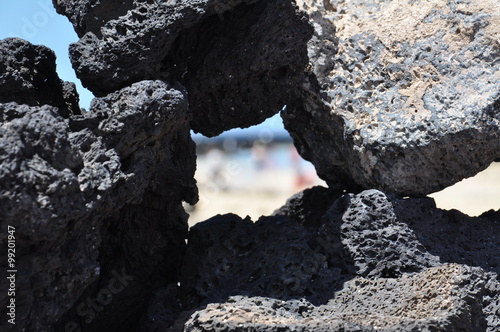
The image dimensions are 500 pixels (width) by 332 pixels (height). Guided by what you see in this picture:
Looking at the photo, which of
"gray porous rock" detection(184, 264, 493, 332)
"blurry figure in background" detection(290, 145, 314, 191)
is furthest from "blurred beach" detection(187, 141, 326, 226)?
"gray porous rock" detection(184, 264, 493, 332)

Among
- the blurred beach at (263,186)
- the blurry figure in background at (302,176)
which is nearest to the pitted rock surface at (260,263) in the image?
the blurred beach at (263,186)

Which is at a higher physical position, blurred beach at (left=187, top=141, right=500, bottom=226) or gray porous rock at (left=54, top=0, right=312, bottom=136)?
blurred beach at (left=187, top=141, right=500, bottom=226)

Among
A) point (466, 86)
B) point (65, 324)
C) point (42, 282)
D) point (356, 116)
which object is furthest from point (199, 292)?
point (466, 86)

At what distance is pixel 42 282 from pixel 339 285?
1377mm

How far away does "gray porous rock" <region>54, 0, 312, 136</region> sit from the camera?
11.1 ft

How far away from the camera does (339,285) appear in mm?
3535

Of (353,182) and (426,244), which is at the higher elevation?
(353,182)

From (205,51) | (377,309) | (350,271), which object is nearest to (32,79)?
(205,51)

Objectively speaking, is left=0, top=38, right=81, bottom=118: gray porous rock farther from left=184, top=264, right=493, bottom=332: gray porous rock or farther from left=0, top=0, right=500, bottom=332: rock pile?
left=184, top=264, right=493, bottom=332: gray porous rock

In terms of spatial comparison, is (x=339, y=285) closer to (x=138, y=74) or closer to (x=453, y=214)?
(x=453, y=214)

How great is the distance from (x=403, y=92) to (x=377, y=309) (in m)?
1.13

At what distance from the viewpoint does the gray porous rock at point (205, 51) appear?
11.1 ft

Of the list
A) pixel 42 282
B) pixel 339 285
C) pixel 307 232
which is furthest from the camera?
pixel 307 232

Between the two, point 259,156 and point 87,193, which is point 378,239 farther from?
point 259,156
